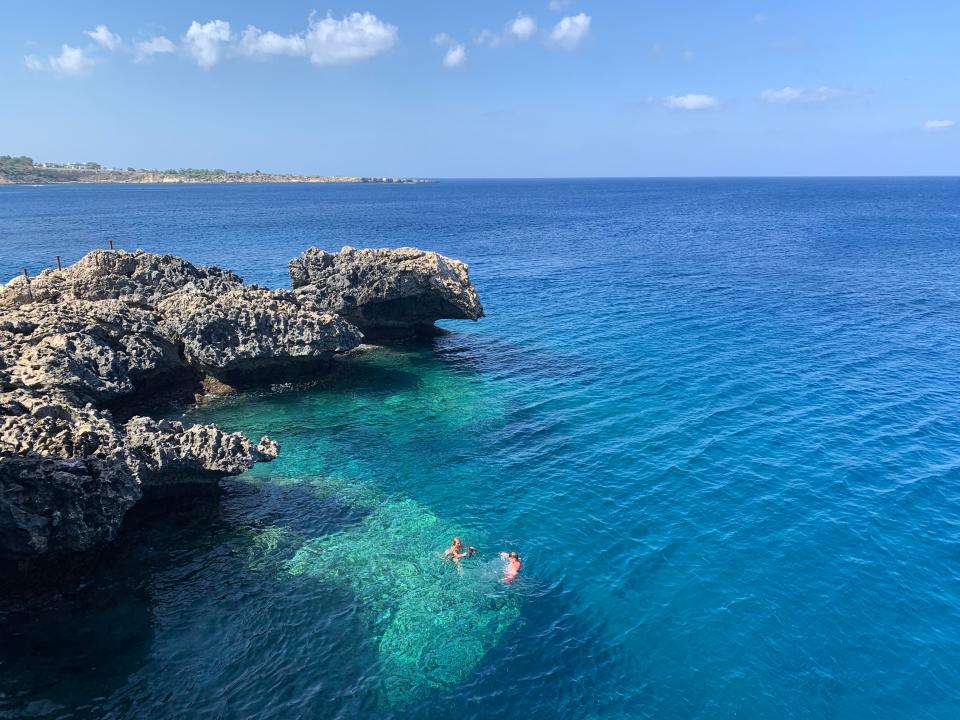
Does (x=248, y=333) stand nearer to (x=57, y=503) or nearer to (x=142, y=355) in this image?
(x=142, y=355)

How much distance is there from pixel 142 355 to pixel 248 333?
5563mm

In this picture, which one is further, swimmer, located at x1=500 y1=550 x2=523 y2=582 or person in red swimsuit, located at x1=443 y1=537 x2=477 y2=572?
person in red swimsuit, located at x1=443 y1=537 x2=477 y2=572

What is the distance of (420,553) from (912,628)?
16.1 metres

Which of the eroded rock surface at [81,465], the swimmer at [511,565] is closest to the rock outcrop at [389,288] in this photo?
the eroded rock surface at [81,465]

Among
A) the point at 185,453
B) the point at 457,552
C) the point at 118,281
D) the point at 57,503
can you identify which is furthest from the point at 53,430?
the point at 118,281

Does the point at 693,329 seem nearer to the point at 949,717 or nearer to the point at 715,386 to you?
the point at 715,386

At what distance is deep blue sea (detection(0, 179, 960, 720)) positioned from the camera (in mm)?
16453

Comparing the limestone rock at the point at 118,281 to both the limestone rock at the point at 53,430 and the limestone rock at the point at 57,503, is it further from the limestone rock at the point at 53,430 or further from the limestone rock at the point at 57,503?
the limestone rock at the point at 57,503

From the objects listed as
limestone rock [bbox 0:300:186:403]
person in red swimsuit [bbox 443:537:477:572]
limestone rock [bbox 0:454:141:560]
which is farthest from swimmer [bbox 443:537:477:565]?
limestone rock [bbox 0:300:186:403]

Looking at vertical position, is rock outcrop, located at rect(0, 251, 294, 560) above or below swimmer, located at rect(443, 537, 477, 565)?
above

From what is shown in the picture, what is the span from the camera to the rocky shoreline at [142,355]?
19188 mm

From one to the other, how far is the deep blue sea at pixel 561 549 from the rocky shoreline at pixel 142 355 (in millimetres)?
2394

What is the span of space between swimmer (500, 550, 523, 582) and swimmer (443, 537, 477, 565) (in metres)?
1.16

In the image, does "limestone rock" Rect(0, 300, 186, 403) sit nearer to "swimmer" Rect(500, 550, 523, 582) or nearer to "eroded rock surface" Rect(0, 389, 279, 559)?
"eroded rock surface" Rect(0, 389, 279, 559)
